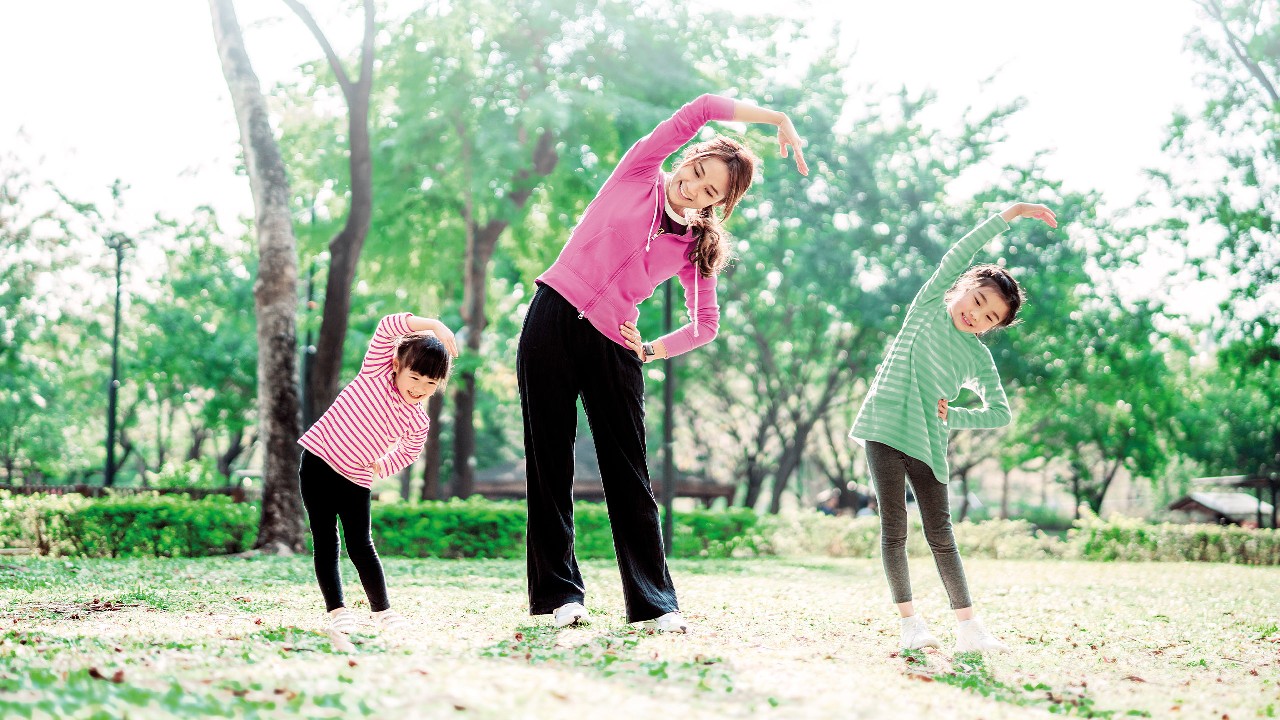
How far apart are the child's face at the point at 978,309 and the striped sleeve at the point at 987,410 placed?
0.62ft

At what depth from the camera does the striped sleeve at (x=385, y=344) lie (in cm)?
452

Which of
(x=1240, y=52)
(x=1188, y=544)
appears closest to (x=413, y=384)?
(x=1188, y=544)

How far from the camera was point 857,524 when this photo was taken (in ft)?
57.1

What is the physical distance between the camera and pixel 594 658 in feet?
11.9

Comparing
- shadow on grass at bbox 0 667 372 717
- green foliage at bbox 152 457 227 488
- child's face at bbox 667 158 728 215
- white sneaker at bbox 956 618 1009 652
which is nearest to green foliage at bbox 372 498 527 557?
white sneaker at bbox 956 618 1009 652

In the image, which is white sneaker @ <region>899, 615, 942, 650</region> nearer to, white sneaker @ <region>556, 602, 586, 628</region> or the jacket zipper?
white sneaker @ <region>556, 602, 586, 628</region>

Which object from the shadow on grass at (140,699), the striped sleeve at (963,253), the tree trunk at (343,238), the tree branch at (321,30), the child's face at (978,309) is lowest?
the shadow on grass at (140,699)

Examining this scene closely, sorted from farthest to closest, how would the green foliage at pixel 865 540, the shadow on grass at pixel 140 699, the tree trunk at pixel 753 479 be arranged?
the tree trunk at pixel 753 479 < the green foliage at pixel 865 540 < the shadow on grass at pixel 140 699

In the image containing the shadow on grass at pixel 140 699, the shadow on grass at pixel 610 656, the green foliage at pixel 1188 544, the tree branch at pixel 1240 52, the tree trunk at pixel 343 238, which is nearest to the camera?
the shadow on grass at pixel 140 699

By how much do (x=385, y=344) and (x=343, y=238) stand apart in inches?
353

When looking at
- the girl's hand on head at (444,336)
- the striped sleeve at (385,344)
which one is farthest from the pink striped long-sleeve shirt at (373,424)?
the girl's hand on head at (444,336)

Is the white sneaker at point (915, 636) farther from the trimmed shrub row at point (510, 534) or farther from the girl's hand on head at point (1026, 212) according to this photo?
the trimmed shrub row at point (510, 534)

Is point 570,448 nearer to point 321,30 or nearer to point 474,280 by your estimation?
point 321,30

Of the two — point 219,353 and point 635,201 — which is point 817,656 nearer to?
point 635,201
